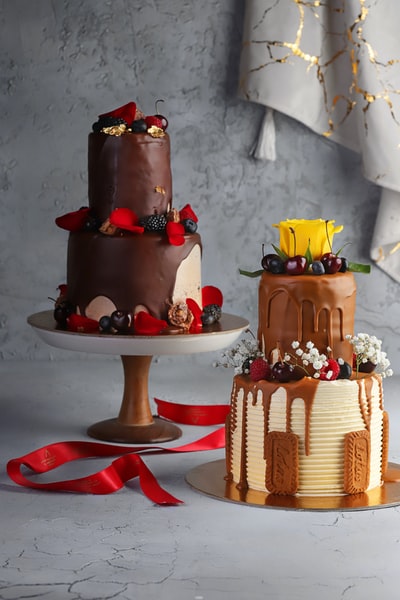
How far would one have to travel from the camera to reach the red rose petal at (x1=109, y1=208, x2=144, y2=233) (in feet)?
8.08

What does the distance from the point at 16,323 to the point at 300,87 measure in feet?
4.13

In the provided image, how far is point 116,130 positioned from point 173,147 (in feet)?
3.15

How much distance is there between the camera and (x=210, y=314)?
2.61 m

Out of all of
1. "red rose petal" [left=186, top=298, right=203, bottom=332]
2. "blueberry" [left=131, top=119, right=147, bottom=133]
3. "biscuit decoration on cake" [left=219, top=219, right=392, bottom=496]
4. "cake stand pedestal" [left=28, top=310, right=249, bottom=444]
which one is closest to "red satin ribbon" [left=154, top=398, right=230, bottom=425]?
"cake stand pedestal" [left=28, top=310, right=249, bottom=444]

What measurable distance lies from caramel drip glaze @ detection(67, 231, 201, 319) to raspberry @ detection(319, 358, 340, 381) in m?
0.61

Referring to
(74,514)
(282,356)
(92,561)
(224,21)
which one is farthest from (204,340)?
(224,21)

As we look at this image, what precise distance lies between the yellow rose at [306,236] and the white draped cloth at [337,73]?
50.4 inches

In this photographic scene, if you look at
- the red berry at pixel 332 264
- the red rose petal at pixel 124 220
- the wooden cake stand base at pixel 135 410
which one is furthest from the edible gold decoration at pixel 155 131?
the red berry at pixel 332 264

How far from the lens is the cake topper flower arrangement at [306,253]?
2029mm

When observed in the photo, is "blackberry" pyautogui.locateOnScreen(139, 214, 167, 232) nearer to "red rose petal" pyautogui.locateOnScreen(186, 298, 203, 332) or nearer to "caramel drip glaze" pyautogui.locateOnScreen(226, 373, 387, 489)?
"red rose petal" pyautogui.locateOnScreen(186, 298, 203, 332)

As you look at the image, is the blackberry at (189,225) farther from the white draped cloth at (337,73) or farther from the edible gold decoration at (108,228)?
the white draped cloth at (337,73)

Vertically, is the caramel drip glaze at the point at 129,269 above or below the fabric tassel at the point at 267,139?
below

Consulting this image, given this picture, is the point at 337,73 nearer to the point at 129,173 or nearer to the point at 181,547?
the point at 129,173

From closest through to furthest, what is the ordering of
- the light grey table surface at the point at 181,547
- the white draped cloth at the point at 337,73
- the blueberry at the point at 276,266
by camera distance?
the light grey table surface at the point at 181,547 < the blueberry at the point at 276,266 < the white draped cloth at the point at 337,73
